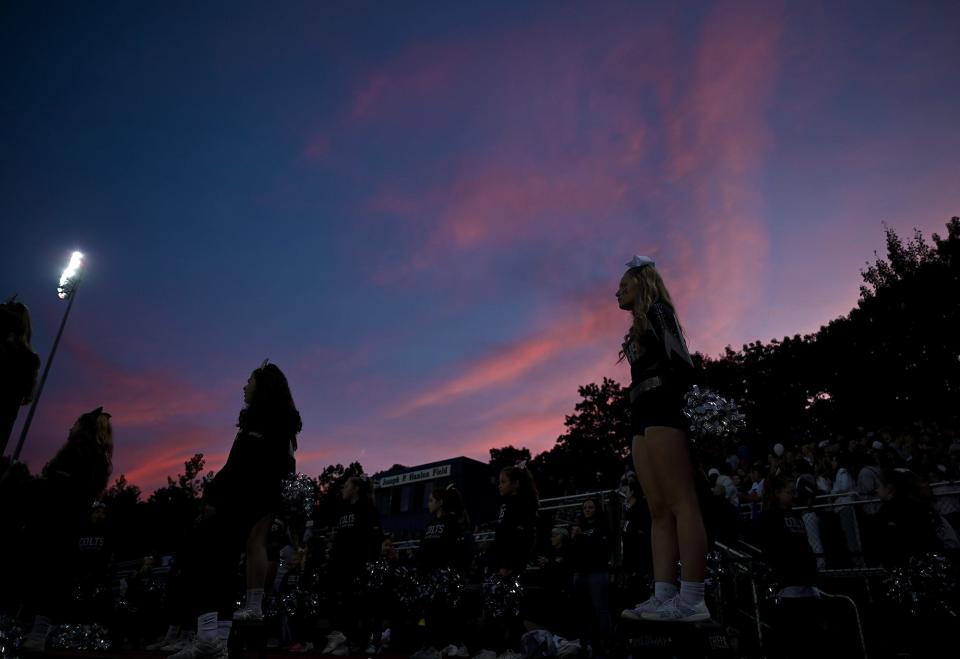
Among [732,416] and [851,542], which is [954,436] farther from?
[732,416]

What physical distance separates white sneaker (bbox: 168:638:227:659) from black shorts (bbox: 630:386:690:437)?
357 cm

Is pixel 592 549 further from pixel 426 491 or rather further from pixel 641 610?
pixel 426 491

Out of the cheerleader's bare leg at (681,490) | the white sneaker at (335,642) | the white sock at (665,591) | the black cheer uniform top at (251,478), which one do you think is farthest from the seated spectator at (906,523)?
the white sneaker at (335,642)

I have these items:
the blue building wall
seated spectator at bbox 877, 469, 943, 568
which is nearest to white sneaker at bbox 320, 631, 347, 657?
seated spectator at bbox 877, 469, 943, 568

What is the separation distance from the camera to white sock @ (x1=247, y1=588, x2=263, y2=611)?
14.6 feet

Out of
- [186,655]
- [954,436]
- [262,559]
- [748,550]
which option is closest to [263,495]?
[262,559]

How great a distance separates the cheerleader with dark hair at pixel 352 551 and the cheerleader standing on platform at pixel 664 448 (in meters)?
4.80

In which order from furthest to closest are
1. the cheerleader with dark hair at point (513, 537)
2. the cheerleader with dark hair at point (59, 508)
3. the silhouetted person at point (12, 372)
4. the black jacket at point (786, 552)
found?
1. the cheerleader with dark hair at point (513, 537)
2. the black jacket at point (786, 552)
3. the cheerleader with dark hair at point (59, 508)
4. the silhouetted person at point (12, 372)

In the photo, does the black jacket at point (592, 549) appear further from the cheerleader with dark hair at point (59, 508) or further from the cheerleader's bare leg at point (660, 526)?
the cheerleader with dark hair at point (59, 508)

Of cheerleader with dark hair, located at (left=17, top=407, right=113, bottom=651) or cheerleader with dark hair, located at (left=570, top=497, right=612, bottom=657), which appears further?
cheerleader with dark hair, located at (left=570, top=497, right=612, bottom=657)

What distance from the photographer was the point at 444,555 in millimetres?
7266

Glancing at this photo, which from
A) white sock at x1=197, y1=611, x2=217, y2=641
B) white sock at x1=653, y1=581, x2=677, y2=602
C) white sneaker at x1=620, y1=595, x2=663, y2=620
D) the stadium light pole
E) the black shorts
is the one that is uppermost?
the stadium light pole

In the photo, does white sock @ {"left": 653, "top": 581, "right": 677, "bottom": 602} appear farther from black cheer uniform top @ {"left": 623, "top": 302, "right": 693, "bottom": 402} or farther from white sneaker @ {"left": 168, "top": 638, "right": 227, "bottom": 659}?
white sneaker @ {"left": 168, "top": 638, "right": 227, "bottom": 659}

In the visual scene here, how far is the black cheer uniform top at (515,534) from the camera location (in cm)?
639
